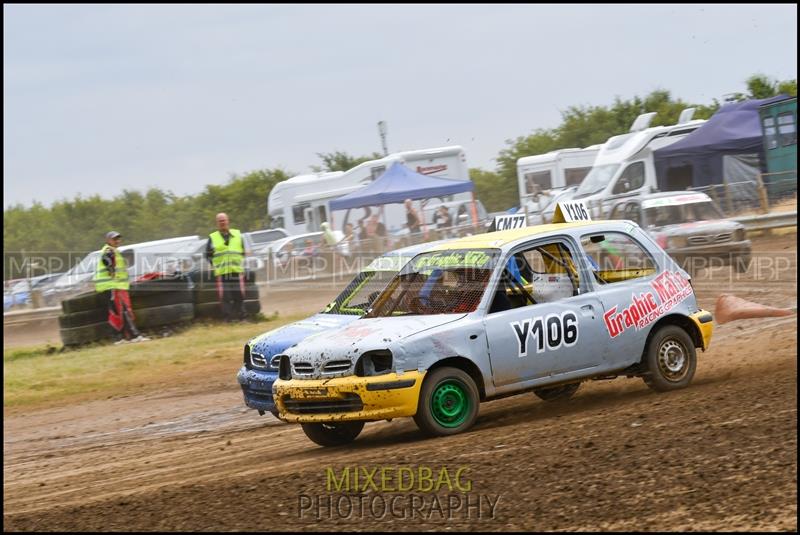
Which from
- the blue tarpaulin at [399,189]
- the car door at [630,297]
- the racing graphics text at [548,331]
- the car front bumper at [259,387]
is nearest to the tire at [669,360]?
the car door at [630,297]

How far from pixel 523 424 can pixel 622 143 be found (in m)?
18.9

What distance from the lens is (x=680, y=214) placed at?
1944 centimetres

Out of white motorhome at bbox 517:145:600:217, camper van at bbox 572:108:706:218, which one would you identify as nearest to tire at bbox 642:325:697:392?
camper van at bbox 572:108:706:218

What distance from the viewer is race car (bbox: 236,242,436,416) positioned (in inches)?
353

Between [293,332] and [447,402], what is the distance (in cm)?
192

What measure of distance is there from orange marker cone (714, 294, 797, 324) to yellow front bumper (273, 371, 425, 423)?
21.8 ft

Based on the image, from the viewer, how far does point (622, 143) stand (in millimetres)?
25938

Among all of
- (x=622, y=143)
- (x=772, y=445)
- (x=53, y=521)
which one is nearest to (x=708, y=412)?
(x=772, y=445)

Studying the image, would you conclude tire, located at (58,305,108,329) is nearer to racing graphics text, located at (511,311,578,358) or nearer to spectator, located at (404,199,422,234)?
spectator, located at (404,199,422,234)

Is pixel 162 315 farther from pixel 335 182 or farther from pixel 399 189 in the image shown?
pixel 335 182

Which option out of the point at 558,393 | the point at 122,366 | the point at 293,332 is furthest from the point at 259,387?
the point at 122,366

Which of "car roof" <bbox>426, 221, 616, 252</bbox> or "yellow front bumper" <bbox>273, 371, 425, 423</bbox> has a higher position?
"car roof" <bbox>426, 221, 616, 252</bbox>

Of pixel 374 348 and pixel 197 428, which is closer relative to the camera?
pixel 374 348

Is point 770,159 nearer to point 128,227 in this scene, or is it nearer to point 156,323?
point 156,323
